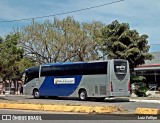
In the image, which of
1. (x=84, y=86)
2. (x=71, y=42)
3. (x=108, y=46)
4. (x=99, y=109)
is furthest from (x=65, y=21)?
(x=99, y=109)

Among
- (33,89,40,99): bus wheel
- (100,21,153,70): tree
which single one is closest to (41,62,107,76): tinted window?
(33,89,40,99): bus wheel

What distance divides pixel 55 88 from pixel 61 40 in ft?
67.9

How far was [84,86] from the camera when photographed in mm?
31203

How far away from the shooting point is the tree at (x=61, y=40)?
5428cm

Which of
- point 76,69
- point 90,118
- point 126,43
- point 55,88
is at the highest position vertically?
point 126,43

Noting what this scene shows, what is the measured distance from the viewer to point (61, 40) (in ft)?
176

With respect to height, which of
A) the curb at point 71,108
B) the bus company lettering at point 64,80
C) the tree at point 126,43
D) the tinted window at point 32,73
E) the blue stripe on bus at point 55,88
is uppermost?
the tree at point 126,43

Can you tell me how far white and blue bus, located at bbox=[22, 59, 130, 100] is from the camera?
96.9 feet

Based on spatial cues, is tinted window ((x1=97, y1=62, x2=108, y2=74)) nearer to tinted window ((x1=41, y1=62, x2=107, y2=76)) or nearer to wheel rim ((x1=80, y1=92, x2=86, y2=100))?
tinted window ((x1=41, y1=62, x2=107, y2=76))

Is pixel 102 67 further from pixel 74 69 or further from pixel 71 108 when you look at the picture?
pixel 71 108

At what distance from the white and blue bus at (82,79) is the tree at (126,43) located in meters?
5.48

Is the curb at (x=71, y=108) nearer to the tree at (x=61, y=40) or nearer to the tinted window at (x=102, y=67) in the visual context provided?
the tinted window at (x=102, y=67)

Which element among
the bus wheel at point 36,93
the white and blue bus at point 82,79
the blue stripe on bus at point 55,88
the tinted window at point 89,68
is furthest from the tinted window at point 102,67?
the bus wheel at point 36,93

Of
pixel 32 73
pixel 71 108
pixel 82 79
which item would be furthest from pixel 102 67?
pixel 71 108
